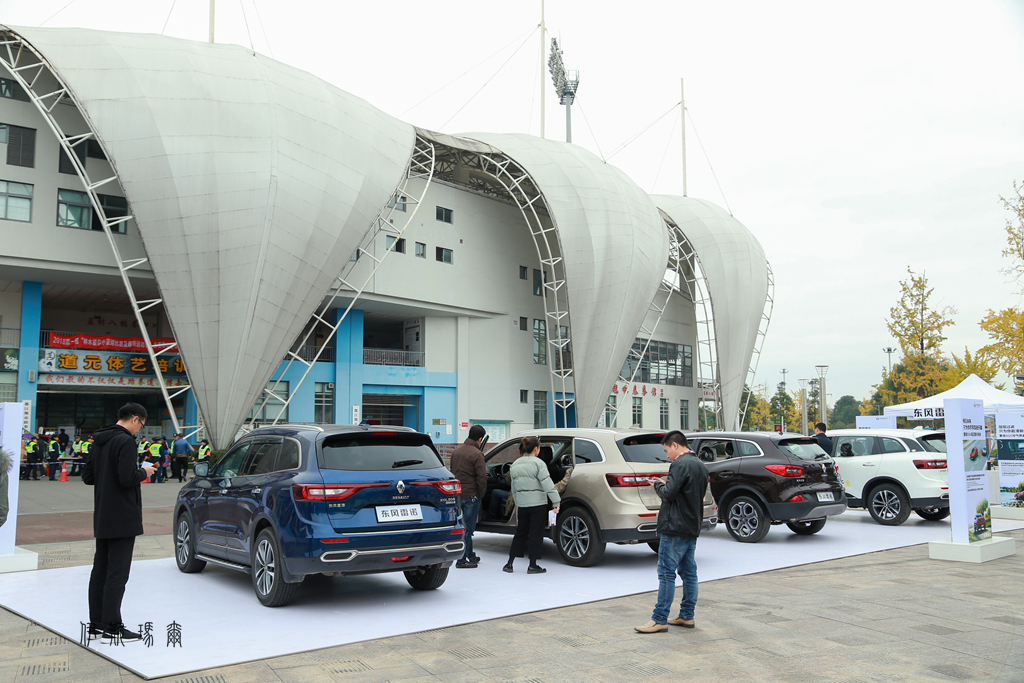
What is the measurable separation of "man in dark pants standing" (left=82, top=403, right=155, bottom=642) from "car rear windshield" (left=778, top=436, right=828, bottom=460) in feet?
30.4

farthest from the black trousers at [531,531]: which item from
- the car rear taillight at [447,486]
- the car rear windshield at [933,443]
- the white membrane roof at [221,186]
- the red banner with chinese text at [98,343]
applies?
the red banner with chinese text at [98,343]

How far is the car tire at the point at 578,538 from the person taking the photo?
9383 mm

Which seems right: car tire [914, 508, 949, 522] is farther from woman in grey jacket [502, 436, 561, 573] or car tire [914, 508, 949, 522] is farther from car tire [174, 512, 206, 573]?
car tire [174, 512, 206, 573]

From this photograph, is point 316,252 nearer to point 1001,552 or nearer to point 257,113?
point 257,113

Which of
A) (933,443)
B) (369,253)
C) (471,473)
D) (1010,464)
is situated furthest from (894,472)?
(369,253)

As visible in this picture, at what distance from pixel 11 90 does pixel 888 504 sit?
31409 mm

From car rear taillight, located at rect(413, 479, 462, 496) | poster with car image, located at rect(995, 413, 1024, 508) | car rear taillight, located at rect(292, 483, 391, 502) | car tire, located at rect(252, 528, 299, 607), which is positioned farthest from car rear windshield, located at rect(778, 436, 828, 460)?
car tire, located at rect(252, 528, 299, 607)

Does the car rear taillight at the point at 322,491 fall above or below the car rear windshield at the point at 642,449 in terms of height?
below

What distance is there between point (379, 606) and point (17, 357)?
28.4m

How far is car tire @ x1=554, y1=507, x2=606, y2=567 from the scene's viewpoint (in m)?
9.38

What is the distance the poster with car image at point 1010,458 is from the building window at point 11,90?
32239mm

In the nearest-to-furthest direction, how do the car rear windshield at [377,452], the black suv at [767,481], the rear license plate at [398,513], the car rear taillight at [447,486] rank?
the rear license plate at [398,513] < the car rear windshield at [377,452] < the car rear taillight at [447,486] < the black suv at [767,481]

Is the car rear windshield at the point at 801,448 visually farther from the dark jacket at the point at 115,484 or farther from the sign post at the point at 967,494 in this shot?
the dark jacket at the point at 115,484

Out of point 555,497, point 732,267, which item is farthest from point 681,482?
point 732,267
